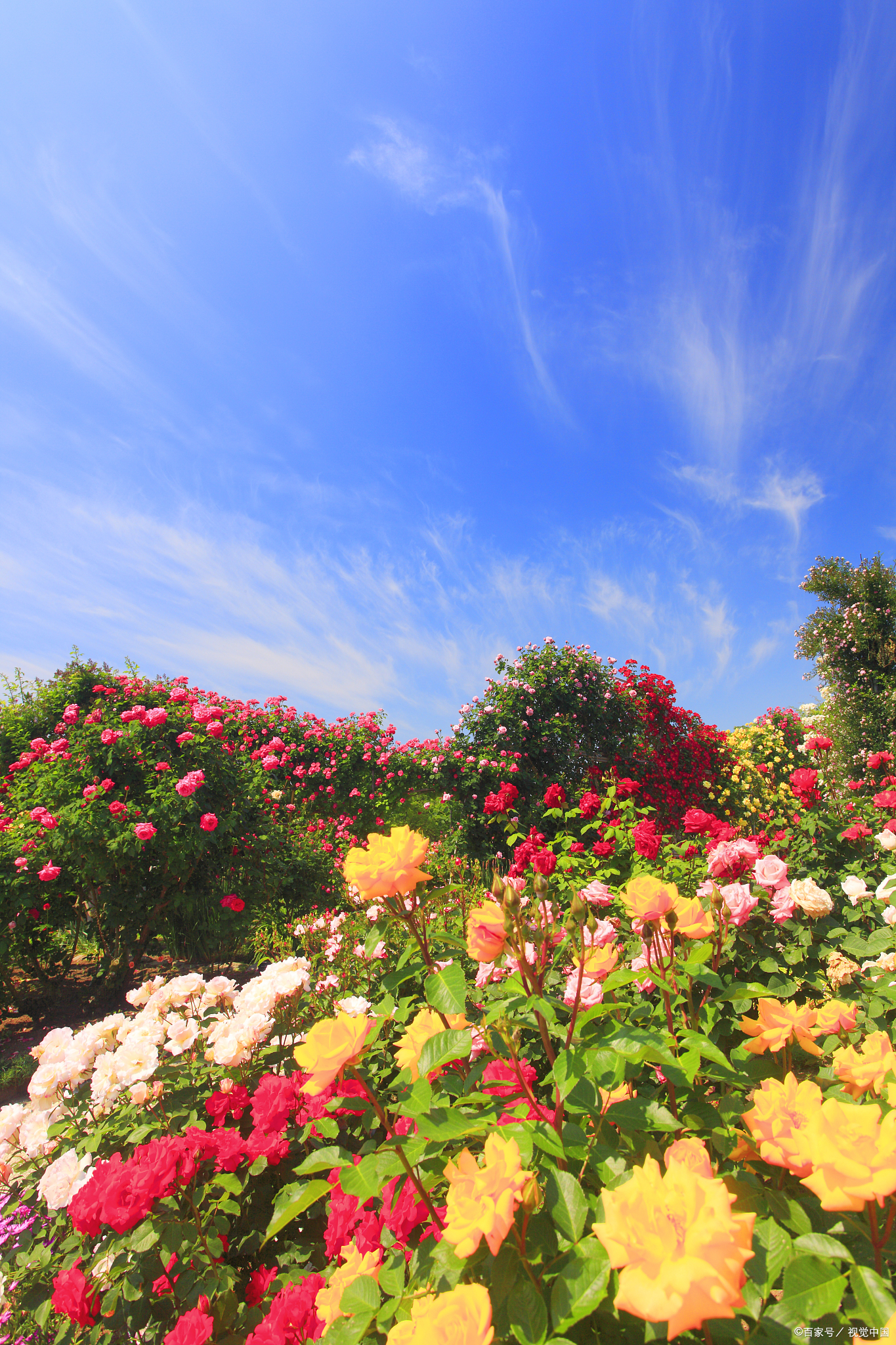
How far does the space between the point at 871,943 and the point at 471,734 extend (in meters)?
6.57

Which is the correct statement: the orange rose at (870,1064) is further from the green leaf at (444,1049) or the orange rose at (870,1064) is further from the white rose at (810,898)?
the white rose at (810,898)

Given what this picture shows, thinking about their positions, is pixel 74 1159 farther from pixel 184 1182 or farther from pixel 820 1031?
pixel 820 1031

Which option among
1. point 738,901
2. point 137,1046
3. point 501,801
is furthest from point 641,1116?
point 501,801

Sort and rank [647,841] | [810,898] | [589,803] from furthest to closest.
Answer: [589,803] → [647,841] → [810,898]

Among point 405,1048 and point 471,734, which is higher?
point 471,734

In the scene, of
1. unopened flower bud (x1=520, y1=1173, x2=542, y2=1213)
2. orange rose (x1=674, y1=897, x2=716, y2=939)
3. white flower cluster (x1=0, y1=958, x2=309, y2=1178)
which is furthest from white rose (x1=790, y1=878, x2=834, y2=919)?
white flower cluster (x1=0, y1=958, x2=309, y2=1178)

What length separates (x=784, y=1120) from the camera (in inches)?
30.9

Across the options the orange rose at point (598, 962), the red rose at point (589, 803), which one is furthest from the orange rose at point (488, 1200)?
the red rose at point (589, 803)

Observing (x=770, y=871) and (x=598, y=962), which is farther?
(x=770, y=871)

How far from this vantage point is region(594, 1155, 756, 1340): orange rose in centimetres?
52

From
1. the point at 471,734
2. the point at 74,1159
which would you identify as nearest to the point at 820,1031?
the point at 74,1159

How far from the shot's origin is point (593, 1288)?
66 cm

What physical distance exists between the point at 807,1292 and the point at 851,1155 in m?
0.16

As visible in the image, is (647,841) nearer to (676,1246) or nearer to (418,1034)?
(418,1034)
